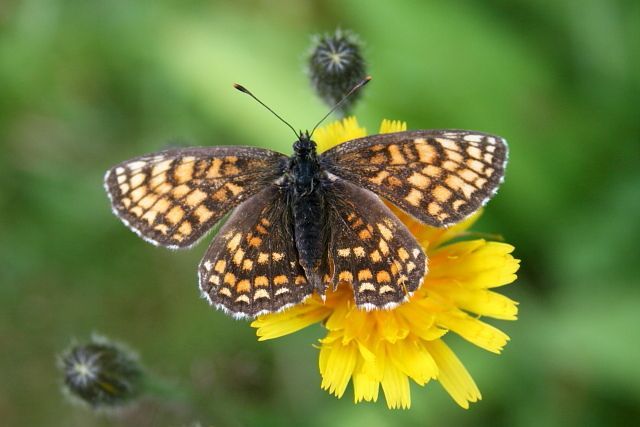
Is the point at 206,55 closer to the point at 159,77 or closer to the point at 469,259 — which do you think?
the point at 159,77

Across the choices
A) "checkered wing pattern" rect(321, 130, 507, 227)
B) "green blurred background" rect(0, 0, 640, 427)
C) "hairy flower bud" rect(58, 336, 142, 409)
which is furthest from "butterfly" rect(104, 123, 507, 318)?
"green blurred background" rect(0, 0, 640, 427)

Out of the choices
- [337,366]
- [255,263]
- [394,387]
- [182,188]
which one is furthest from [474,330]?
[182,188]

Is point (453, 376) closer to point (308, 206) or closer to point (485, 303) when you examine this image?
point (485, 303)

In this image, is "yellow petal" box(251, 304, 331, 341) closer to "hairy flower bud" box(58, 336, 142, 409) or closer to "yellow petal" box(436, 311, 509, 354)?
"yellow petal" box(436, 311, 509, 354)

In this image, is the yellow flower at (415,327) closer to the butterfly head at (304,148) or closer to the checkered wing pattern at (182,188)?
the checkered wing pattern at (182,188)

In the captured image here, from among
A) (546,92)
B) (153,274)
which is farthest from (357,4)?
(153,274)

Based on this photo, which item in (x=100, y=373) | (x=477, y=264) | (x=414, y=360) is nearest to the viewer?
(x=414, y=360)
